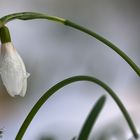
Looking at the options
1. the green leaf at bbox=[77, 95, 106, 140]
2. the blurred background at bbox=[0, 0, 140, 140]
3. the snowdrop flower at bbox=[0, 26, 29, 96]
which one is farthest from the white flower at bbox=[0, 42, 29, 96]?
the blurred background at bbox=[0, 0, 140, 140]

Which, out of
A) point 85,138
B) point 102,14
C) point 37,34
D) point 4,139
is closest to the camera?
point 85,138

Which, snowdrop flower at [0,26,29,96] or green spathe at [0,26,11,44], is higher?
green spathe at [0,26,11,44]

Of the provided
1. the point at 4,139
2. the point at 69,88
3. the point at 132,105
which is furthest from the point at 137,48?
the point at 4,139

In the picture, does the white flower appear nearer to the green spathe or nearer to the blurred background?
the green spathe

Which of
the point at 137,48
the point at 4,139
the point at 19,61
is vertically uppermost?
the point at 137,48

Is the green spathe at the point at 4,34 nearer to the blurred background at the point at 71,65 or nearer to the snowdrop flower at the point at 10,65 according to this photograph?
the snowdrop flower at the point at 10,65

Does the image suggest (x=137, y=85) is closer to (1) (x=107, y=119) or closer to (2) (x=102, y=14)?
(1) (x=107, y=119)

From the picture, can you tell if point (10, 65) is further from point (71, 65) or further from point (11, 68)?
point (71, 65)

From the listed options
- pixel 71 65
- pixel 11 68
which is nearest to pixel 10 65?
pixel 11 68
